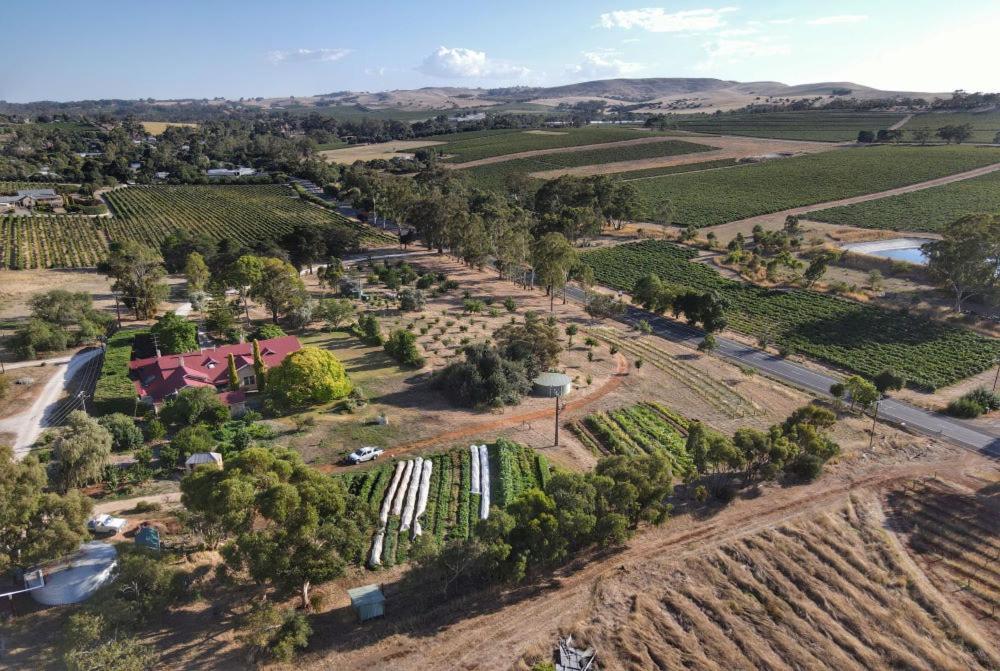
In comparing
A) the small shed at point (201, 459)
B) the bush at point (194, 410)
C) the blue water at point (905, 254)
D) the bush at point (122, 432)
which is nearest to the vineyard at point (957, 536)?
the small shed at point (201, 459)

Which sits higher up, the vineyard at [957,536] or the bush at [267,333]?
the bush at [267,333]

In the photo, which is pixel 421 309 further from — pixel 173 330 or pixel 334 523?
pixel 334 523

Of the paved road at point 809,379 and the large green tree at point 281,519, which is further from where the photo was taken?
the paved road at point 809,379

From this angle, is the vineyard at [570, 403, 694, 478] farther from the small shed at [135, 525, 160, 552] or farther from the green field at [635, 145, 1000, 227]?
the green field at [635, 145, 1000, 227]

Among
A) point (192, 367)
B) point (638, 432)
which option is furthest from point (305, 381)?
point (638, 432)

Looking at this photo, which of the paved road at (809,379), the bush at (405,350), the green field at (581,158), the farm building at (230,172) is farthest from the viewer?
the green field at (581,158)

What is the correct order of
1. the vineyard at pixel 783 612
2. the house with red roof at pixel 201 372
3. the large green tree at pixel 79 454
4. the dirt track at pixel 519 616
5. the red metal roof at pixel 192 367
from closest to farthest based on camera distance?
the dirt track at pixel 519 616 → the vineyard at pixel 783 612 → the large green tree at pixel 79 454 → the house with red roof at pixel 201 372 → the red metal roof at pixel 192 367

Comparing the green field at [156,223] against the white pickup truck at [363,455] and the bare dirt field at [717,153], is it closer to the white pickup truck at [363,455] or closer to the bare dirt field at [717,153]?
the white pickup truck at [363,455]
